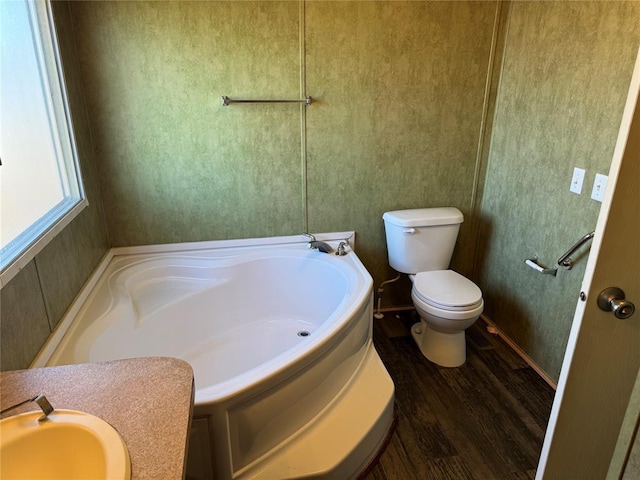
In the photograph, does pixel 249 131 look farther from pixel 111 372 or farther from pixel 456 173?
pixel 111 372

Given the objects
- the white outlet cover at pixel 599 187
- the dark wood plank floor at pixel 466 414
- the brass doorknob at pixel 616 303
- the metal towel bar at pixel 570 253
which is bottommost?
the dark wood plank floor at pixel 466 414

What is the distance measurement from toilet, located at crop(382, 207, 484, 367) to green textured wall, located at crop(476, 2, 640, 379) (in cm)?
31

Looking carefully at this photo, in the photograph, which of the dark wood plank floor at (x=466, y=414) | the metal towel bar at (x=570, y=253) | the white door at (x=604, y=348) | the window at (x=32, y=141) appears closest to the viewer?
the white door at (x=604, y=348)

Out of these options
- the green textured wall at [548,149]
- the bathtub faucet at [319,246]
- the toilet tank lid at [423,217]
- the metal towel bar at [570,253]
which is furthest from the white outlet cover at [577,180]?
the bathtub faucet at [319,246]

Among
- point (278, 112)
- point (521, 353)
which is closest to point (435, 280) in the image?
point (521, 353)

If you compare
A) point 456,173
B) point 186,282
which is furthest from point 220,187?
point 456,173

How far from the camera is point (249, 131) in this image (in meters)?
2.44

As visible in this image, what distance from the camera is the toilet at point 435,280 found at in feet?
7.75

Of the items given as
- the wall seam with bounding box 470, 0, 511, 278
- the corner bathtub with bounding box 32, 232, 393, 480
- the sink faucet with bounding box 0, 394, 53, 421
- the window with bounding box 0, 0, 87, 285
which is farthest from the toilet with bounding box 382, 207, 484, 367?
the sink faucet with bounding box 0, 394, 53, 421

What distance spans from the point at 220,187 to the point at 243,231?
0.29 metres

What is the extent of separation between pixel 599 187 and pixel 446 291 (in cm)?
87

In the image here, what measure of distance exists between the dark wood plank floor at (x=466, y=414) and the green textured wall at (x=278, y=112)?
0.87m

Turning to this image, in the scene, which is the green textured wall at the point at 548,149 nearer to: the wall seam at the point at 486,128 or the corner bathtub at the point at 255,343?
the wall seam at the point at 486,128

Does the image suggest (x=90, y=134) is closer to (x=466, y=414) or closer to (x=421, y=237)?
(x=421, y=237)
